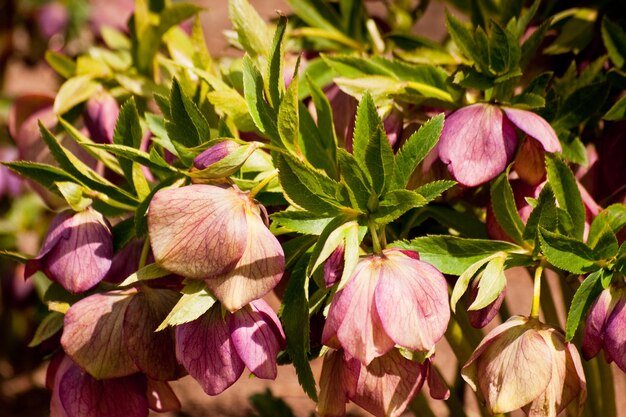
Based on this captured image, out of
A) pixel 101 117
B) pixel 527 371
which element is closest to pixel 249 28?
pixel 101 117

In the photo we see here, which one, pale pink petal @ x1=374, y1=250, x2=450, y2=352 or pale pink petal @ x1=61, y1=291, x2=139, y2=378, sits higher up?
pale pink petal @ x1=374, y1=250, x2=450, y2=352

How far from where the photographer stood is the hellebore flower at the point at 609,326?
59 cm

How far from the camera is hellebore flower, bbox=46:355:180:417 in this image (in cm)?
68

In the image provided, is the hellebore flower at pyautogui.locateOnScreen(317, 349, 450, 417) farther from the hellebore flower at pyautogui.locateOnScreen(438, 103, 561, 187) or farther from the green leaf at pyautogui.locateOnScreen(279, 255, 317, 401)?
the hellebore flower at pyautogui.locateOnScreen(438, 103, 561, 187)

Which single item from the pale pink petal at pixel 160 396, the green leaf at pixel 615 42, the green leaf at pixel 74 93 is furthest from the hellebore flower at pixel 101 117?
the green leaf at pixel 615 42

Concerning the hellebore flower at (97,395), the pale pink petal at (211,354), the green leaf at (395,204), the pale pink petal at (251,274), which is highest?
the green leaf at (395,204)

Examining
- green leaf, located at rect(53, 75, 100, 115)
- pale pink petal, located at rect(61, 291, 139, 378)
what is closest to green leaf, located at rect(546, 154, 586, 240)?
pale pink petal, located at rect(61, 291, 139, 378)

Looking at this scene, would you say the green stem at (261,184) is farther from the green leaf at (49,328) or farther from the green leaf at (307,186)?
the green leaf at (49,328)

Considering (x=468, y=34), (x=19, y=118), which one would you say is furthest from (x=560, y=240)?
(x=19, y=118)

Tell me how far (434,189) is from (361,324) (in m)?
0.11

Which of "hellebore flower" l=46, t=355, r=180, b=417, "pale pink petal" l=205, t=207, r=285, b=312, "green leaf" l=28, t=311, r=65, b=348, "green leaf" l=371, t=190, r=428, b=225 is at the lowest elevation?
"hellebore flower" l=46, t=355, r=180, b=417

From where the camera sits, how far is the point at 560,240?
63cm

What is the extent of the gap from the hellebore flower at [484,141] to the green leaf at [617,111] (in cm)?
10

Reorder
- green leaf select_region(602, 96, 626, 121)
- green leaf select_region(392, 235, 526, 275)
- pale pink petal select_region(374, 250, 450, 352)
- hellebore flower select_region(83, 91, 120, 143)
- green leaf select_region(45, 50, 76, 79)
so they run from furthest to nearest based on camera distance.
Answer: green leaf select_region(45, 50, 76, 79), hellebore flower select_region(83, 91, 120, 143), green leaf select_region(602, 96, 626, 121), green leaf select_region(392, 235, 526, 275), pale pink petal select_region(374, 250, 450, 352)
